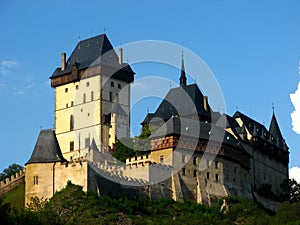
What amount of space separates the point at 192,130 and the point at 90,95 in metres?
19.9

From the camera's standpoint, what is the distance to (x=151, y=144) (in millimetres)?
98625

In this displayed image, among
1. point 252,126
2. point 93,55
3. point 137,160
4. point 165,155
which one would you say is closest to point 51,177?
point 137,160

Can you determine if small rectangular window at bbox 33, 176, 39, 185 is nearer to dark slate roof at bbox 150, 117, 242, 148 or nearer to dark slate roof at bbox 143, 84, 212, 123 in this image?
dark slate roof at bbox 150, 117, 242, 148

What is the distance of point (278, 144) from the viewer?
123m

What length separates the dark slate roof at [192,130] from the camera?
97750 mm

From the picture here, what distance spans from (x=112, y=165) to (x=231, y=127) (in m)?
19.1

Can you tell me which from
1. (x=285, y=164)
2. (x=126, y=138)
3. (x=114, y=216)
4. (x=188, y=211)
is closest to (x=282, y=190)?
(x=285, y=164)

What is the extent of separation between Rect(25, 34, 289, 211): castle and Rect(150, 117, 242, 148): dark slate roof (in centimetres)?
12

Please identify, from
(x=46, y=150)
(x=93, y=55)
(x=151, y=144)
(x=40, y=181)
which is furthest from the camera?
(x=93, y=55)

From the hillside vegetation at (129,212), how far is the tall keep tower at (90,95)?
70.0 feet

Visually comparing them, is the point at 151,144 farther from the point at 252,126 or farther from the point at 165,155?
the point at 252,126

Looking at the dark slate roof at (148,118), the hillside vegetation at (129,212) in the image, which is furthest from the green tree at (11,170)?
the hillside vegetation at (129,212)

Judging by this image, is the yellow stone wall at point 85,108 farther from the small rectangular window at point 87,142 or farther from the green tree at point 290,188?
the green tree at point 290,188

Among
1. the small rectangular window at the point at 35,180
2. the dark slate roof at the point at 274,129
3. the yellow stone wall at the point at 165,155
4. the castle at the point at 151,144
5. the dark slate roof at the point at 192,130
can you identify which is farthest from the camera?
the dark slate roof at the point at 274,129
